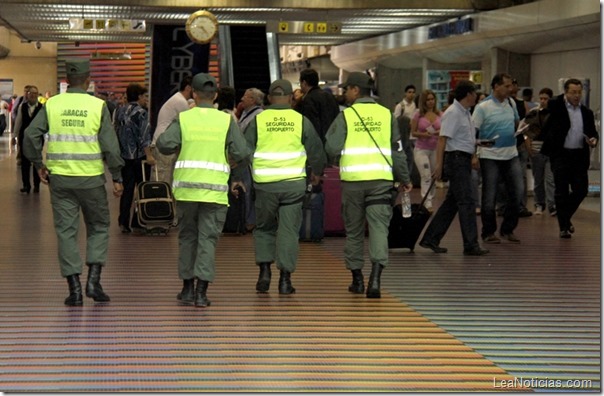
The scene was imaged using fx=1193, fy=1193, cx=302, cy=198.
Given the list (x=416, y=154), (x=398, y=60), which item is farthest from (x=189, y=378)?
(x=398, y=60)

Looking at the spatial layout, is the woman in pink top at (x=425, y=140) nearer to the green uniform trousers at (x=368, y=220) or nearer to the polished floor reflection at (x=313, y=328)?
the polished floor reflection at (x=313, y=328)

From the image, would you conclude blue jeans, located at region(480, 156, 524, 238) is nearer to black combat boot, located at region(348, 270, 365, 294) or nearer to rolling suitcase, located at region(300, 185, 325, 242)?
rolling suitcase, located at region(300, 185, 325, 242)

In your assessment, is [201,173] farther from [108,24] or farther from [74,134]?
[108,24]

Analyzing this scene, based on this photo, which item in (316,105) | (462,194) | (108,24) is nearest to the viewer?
(462,194)

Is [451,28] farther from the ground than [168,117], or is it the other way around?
[451,28]

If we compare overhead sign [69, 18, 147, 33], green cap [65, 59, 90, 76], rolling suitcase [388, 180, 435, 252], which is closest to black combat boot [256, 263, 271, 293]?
green cap [65, 59, 90, 76]

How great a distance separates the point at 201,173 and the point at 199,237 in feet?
1.39

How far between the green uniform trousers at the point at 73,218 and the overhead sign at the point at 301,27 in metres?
18.0

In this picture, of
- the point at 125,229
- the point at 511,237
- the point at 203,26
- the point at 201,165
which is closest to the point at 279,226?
A: the point at 201,165

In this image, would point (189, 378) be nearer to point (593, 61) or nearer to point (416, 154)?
point (416, 154)

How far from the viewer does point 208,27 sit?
22.4 metres

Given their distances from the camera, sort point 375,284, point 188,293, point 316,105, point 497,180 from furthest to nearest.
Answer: point 316,105 → point 497,180 → point 375,284 → point 188,293

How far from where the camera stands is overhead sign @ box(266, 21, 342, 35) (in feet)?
84.2

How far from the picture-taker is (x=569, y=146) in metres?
12.3
